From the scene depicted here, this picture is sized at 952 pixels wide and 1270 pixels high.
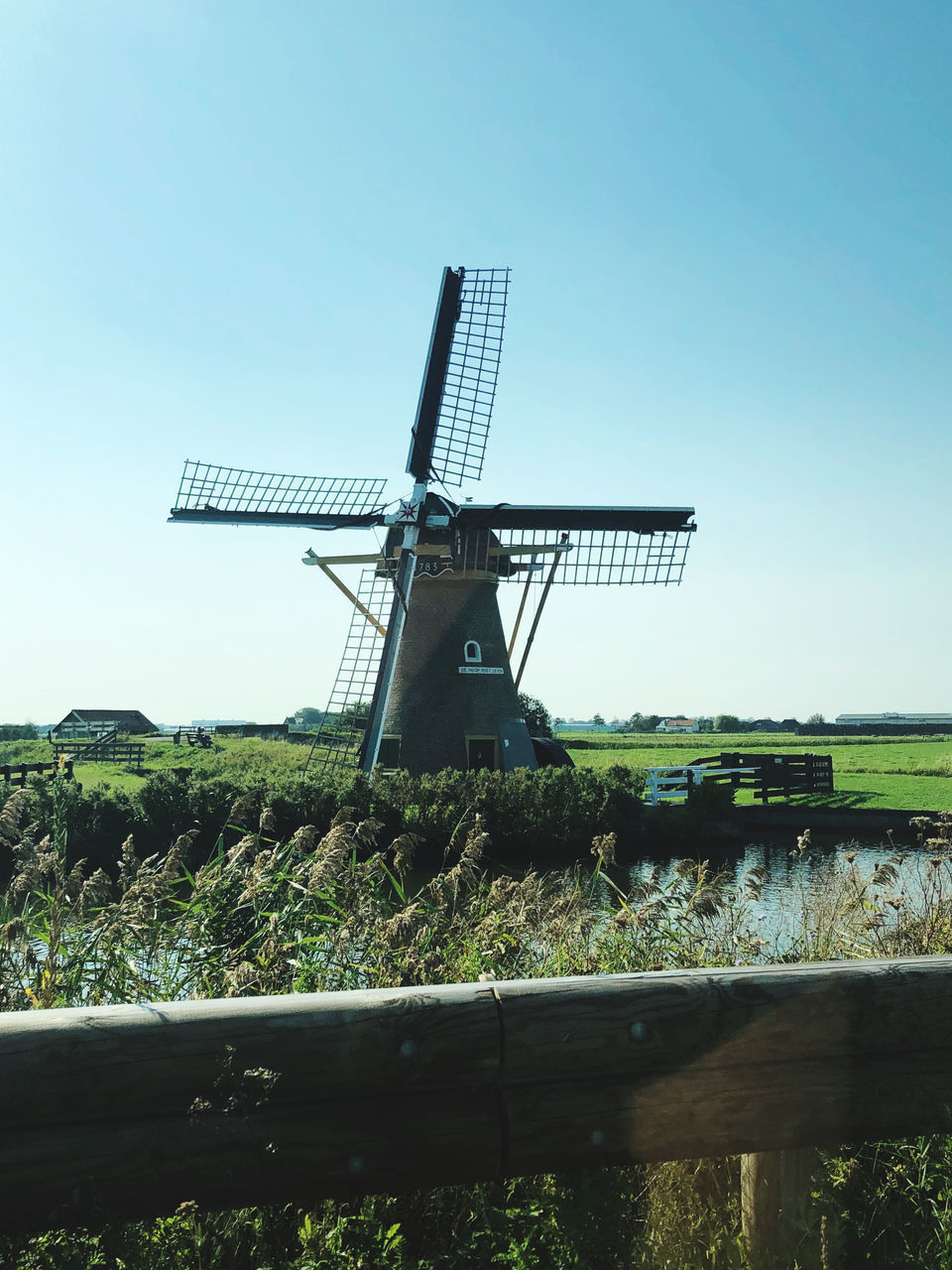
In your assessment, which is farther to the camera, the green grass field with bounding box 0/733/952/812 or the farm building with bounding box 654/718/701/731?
the farm building with bounding box 654/718/701/731

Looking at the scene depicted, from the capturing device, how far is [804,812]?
21.0m

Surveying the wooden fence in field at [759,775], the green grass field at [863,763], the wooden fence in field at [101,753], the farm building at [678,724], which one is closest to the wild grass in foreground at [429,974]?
the green grass field at [863,763]

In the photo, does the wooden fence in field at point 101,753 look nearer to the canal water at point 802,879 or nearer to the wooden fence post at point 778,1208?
the canal water at point 802,879

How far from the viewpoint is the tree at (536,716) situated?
3275cm

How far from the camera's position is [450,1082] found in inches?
70.8

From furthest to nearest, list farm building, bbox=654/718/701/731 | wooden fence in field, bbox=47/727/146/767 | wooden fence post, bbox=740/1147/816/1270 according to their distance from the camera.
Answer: farm building, bbox=654/718/701/731 < wooden fence in field, bbox=47/727/146/767 < wooden fence post, bbox=740/1147/816/1270

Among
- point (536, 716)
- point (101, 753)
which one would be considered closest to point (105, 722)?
point (101, 753)

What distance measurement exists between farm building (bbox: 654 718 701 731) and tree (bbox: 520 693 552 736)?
187 feet

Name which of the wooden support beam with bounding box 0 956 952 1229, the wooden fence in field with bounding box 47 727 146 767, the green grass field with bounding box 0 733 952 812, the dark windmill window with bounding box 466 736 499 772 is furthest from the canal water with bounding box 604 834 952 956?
the wooden fence in field with bounding box 47 727 146 767

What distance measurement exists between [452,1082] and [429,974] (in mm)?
1280

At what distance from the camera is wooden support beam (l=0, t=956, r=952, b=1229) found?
1679 mm

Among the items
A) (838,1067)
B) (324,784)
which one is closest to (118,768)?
(324,784)

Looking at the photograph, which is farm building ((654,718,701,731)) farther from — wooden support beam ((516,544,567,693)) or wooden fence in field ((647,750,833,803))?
wooden support beam ((516,544,567,693))

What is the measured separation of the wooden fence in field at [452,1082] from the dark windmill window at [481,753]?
54.8 feet
